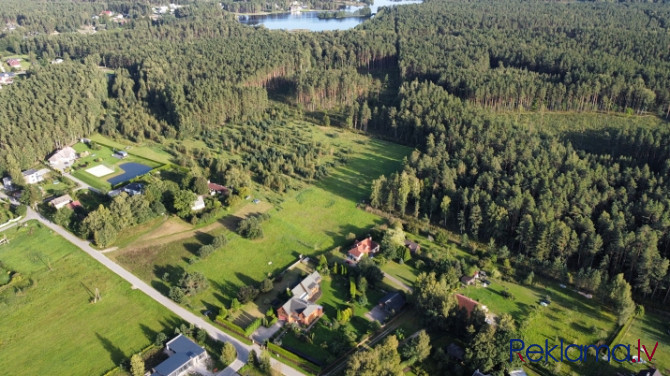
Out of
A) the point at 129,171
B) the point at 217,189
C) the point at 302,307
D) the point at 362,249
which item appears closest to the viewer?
the point at 302,307

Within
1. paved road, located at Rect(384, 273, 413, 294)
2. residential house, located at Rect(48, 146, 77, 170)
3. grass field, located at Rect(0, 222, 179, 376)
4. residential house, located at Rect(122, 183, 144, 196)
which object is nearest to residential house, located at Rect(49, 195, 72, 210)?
residential house, located at Rect(122, 183, 144, 196)

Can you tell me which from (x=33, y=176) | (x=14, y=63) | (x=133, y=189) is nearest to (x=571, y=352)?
(x=133, y=189)

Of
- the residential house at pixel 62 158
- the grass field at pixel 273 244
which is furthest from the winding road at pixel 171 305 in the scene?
the residential house at pixel 62 158

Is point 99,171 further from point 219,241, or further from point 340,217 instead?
point 340,217

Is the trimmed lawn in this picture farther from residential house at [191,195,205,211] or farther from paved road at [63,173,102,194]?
paved road at [63,173,102,194]

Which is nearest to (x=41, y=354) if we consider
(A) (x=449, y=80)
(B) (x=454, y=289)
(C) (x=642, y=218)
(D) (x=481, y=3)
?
(B) (x=454, y=289)

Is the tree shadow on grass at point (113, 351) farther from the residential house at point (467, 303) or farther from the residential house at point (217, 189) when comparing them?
the residential house at point (467, 303)
